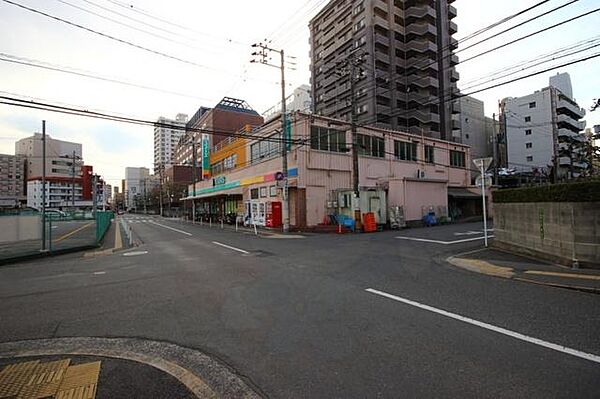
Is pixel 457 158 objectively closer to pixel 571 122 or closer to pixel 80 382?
pixel 80 382

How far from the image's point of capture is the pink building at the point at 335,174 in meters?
23.9

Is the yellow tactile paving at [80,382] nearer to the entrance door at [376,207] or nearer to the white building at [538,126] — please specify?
the entrance door at [376,207]

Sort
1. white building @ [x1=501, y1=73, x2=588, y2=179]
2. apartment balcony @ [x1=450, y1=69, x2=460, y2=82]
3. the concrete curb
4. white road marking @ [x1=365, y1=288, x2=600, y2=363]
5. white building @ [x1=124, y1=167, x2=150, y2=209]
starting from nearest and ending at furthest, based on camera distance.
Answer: white road marking @ [x1=365, y1=288, x2=600, y2=363] < the concrete curb < white building @ [x1=501, y1=73, x2=588, y2=179] < apartment balcony @ [x1=450, y1=69, x2=460, y2=82] < white building @ [x1=124, y1=167, x2=150, y2=209]

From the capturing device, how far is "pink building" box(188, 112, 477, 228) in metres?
23.9

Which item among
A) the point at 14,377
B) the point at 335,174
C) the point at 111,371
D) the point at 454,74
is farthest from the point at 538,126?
the point at 14,377

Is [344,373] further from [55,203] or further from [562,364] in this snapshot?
[55,203]

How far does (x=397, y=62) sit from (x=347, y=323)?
202 feet

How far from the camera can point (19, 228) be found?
45.3 ft

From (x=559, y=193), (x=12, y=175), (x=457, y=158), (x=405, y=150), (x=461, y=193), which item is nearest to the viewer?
(x=559, y=193)

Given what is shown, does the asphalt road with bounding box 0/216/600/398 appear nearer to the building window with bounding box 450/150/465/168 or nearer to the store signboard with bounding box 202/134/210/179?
the building window with bounding box 450/150/465/168

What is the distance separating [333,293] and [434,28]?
213 feet

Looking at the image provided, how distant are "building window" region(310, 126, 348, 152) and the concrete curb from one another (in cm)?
1592

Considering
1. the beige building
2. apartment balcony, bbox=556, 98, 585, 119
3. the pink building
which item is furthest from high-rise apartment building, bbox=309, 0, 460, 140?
the beige building

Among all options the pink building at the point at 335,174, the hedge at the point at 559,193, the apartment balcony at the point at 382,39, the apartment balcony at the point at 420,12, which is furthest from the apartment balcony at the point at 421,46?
the hedge at the point at 559,193
